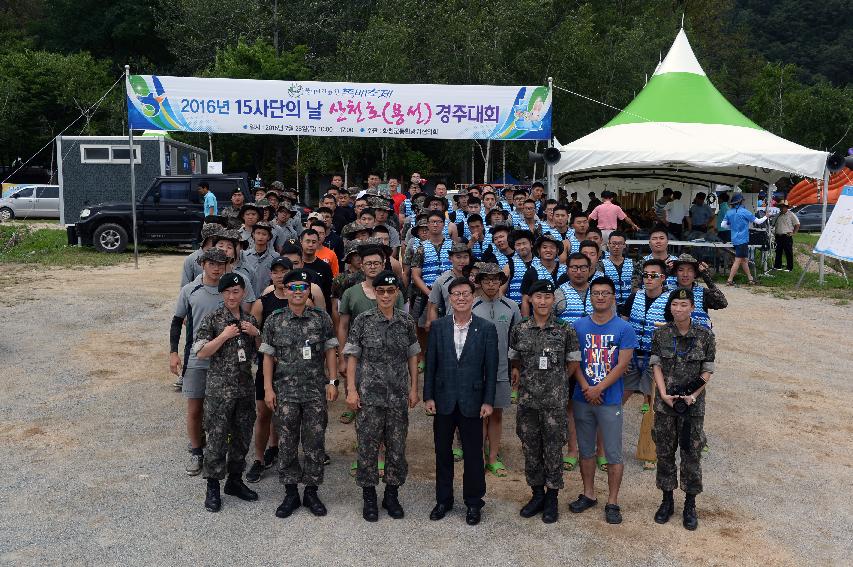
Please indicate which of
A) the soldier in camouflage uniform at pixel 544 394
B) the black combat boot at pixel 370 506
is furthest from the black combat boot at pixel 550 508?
the black combat boot at pixel 370 506

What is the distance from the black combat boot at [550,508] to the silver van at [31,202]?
3144cm

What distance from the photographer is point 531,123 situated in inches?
535

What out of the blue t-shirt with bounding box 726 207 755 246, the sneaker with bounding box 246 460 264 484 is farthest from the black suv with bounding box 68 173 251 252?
the sneaker with bounding box 246 460 264 484

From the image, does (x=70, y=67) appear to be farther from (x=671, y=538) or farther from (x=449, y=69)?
(x=671, y=538)

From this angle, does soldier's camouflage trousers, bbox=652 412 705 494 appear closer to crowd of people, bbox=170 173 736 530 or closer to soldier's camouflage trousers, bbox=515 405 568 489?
crowd of people, bbox=170 173 736 530

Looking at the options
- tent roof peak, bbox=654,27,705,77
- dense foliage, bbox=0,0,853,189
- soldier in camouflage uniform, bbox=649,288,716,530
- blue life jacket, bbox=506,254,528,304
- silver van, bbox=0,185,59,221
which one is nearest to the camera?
soldier in camouflage uniform, bbox=649,288,716,530

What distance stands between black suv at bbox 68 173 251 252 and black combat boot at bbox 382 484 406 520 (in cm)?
1361

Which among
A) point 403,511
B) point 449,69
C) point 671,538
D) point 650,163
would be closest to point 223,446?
point 403,511

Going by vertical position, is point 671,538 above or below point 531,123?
below

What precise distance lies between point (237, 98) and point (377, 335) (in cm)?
939

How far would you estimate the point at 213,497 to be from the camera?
501 centimetres

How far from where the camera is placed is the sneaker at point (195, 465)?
559 centimetres

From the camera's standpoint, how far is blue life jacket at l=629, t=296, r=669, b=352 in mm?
5707

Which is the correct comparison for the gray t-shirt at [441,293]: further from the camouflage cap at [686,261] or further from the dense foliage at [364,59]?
the dense foliage at [364,59]
